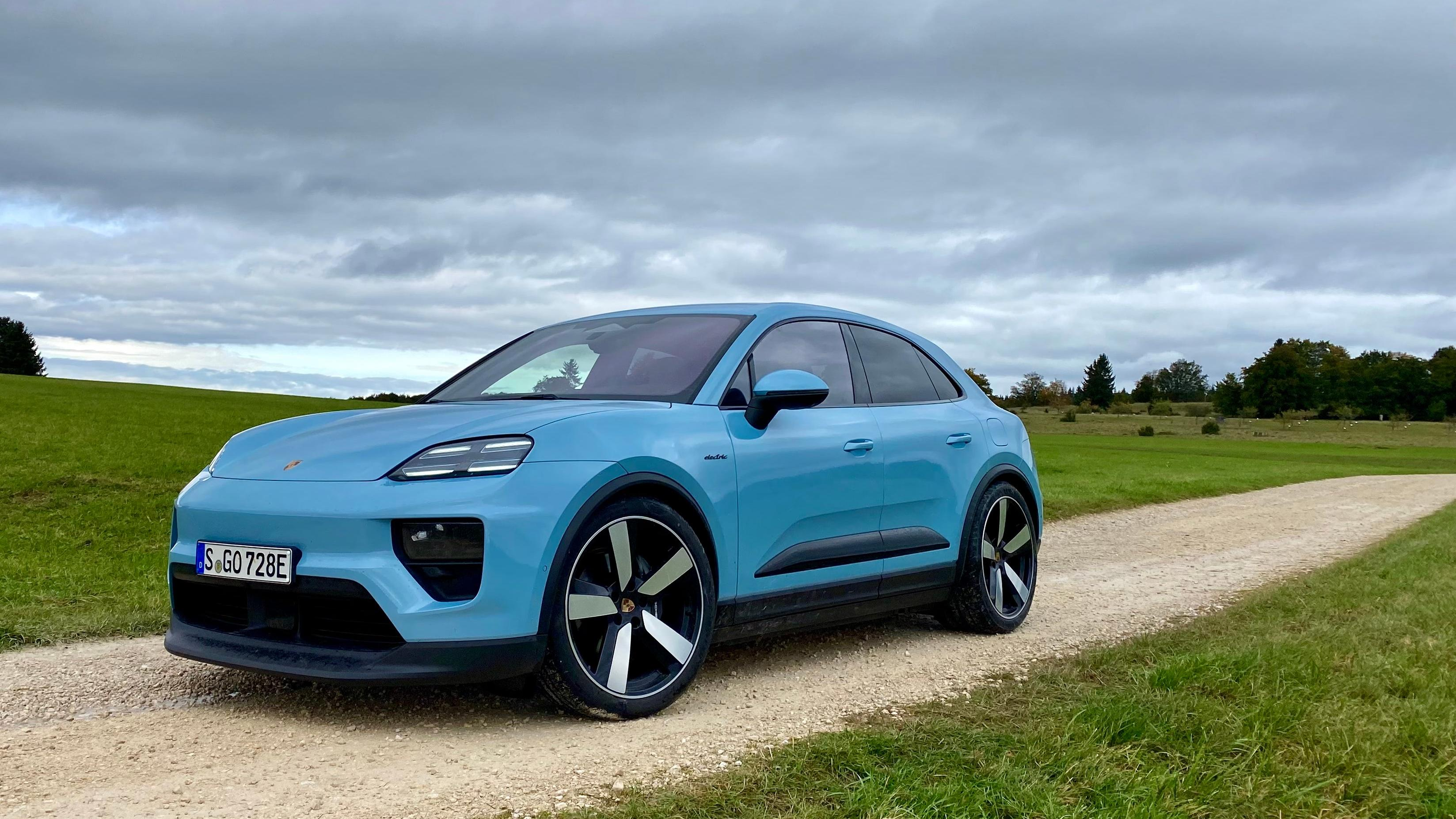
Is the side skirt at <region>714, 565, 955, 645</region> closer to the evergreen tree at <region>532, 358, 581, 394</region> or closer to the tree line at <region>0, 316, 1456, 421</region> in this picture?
the evergreen tree at <region>532, 358, 581, 394</region>

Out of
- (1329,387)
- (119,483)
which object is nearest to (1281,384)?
(1329,387)

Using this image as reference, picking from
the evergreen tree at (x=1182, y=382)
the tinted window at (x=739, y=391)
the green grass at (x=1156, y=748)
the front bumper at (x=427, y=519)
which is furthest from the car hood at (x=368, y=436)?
the evergreen tree at (x=1182, y=382)

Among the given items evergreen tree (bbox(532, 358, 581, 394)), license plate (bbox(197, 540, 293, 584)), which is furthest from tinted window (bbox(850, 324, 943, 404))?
license plate (bbox(197, 540, 293, 584))

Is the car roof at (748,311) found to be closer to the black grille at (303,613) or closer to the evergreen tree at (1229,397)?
the black grille at (303,613)

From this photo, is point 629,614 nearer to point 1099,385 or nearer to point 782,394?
point 782,394

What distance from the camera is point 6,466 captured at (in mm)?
13648

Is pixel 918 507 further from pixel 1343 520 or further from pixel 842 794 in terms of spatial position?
pixel 1343 520

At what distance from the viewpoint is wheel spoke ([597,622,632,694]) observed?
4.43 metres

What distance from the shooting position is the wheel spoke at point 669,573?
4.56m

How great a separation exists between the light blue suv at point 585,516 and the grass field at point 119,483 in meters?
2.57

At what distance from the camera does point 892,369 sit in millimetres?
6312

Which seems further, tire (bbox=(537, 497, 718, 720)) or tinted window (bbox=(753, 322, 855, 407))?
tinted window (bbox=(753, 322, 855, 407))

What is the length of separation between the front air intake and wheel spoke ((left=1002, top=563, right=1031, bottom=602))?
3.68m

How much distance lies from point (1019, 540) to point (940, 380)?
1.09 metres
